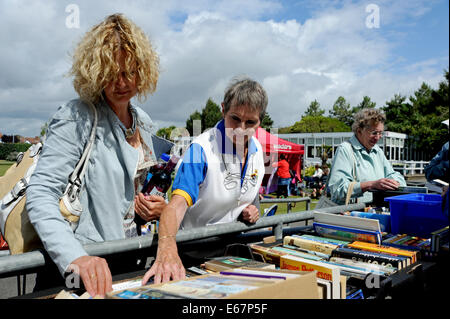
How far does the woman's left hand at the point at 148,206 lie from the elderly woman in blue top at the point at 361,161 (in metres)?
1.86

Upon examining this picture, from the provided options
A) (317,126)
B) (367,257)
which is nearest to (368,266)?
(367,257)

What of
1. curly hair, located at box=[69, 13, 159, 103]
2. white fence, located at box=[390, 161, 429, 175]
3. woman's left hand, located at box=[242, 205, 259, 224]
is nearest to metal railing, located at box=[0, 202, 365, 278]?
woman's left hand, located at box=[242, 205, 259, 224]

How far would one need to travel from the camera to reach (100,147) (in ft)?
5.04

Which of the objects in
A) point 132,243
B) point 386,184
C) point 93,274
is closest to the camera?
point 93,274

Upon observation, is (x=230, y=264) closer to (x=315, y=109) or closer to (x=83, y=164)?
(x=83, y=164)

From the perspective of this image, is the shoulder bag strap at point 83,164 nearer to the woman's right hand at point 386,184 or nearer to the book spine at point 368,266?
the book spine at point 368,266

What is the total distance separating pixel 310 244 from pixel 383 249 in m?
0.38

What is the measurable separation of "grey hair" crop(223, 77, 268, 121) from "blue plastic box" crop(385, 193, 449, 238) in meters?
1.13

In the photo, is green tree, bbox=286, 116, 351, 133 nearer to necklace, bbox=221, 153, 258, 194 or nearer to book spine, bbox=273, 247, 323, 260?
necklace, bbox=221, 153, 258, 194

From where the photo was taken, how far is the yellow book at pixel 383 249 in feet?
5.65

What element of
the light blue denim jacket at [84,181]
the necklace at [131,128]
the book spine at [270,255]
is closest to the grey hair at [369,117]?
the book spine at [270,255]

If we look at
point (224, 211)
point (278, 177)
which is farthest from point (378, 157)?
point (278, 177)
